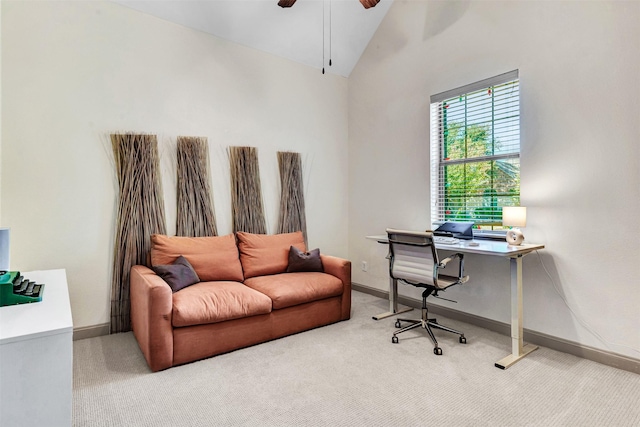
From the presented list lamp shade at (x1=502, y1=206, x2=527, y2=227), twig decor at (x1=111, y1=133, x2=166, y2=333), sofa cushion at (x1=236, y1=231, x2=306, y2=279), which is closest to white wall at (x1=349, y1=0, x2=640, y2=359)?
lamp shade at (x1=502, y1=206, x2=527, y2=227)

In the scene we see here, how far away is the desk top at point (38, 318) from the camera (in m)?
1.19

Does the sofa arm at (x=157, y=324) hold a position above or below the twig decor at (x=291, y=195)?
below

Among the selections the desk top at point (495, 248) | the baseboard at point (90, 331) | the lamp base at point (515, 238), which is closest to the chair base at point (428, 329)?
the desk top at point (495, 248)

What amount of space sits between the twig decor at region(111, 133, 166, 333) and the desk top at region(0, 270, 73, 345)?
4.16 ft

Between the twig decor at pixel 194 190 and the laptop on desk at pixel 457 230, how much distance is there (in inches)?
93.2

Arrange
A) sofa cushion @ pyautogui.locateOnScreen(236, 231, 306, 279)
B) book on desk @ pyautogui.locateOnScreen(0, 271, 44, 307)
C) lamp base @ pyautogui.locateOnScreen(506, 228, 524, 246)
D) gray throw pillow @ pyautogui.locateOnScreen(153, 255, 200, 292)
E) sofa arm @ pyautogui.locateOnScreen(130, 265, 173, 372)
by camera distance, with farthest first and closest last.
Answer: sofa cushion @ pyautogui.locateOnScreen(236, 231, 306, 279) < gray throw pillow @ pyautogui.locateOnScreen(153, 255, 200, 292) < lamp base @ pyautogui.locateOnScreen(506, 228, 524, 246) < sofa arm @ pyautogui.locateOnScreen(130, 265, 173, 372) < book on desk @ pyautogui.locateOnScreen(0, 271, 44, 307)

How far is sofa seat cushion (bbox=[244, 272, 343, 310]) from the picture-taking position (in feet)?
9.62

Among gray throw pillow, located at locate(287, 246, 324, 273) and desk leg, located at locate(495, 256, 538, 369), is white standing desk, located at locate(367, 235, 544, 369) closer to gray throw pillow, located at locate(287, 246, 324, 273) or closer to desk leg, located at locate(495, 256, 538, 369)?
desk leg, located at locate(495, 256, 538, 369)

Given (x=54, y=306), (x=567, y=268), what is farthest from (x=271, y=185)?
(x=567, y=268)

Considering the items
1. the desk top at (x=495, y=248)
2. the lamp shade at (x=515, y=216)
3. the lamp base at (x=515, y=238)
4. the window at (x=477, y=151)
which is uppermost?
the window at (x=477, y=151)

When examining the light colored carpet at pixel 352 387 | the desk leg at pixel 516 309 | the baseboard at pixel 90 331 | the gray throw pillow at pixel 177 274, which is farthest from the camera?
the baseboard at pixel 90 331

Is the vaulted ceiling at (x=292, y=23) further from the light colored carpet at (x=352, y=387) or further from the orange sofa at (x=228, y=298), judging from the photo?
the light colored carpet at (x=352, y=387)

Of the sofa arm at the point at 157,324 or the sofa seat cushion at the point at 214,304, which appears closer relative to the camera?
the sofa arm at the point at 157,324

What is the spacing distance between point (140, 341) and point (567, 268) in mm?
3450
